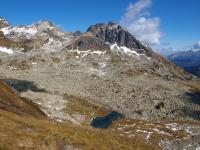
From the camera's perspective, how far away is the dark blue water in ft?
380

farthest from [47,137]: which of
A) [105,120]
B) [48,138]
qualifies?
[105,120]

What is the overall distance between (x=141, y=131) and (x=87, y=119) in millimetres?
39775

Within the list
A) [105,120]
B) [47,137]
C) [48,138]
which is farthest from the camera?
[105,120]

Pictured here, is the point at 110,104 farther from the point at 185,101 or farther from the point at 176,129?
the point at 176,129

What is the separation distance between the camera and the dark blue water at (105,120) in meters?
116

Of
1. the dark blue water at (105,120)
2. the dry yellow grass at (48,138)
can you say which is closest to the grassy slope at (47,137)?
the dry yellow grass at (48,138)

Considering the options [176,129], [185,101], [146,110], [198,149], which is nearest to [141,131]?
[176,129]

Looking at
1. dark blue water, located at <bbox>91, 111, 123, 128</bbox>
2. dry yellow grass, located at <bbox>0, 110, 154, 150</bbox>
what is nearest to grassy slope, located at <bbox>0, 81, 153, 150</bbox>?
dry yellow grass, located at <bbox>0, 110, 154, 150</bbox>

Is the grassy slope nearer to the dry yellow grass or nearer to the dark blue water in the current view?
the dry yellow grass

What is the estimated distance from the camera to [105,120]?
124562 millimetres

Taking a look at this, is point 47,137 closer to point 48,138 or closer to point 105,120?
point 48,138

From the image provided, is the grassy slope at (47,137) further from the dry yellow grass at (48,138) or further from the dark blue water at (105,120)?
the dark blue water at (105,120)

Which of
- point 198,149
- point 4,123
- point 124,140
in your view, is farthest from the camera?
point 198,149

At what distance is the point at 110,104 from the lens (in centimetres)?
15462
